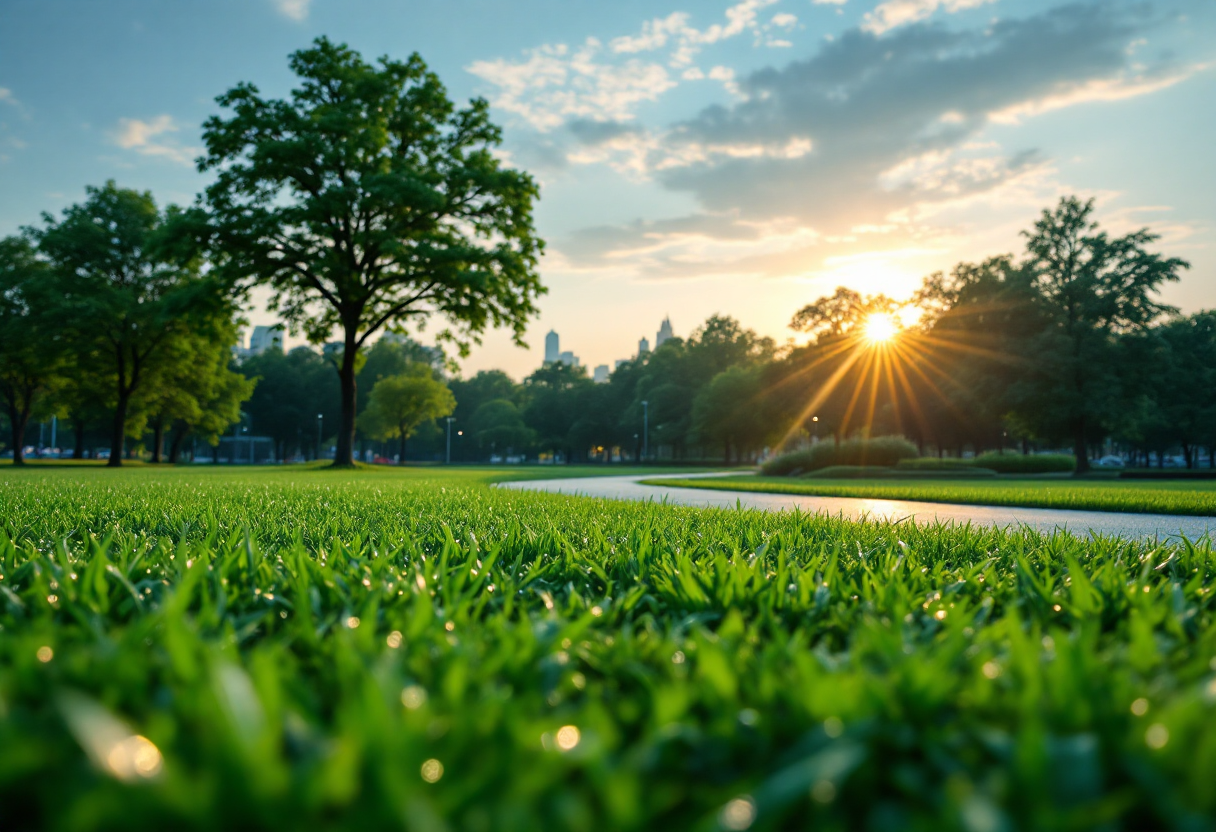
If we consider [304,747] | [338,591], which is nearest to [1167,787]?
[304,747]

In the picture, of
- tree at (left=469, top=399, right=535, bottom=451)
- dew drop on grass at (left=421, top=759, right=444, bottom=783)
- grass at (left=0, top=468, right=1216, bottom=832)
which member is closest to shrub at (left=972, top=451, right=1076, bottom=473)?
grass at (left=0, top=468, right=1216, bottom=832)

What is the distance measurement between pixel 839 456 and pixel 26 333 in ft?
112

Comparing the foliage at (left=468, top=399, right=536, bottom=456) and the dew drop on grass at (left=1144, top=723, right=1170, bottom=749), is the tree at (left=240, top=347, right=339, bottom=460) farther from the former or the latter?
the dew drop on grass at (left=1144, top=723, right=1170, bottom=749)

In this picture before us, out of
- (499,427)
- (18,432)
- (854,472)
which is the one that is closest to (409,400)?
(18,432)

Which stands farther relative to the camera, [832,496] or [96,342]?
[96,342]

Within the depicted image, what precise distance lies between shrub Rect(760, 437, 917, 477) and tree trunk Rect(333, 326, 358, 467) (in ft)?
52.6

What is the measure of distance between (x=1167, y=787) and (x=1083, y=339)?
36903mm

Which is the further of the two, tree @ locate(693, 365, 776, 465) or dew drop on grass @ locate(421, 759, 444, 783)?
tree @ locate(693, 365, 776, 465)

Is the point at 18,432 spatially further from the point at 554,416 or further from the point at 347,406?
the point at 554,416

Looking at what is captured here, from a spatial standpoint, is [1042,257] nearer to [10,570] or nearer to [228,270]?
[228,270]

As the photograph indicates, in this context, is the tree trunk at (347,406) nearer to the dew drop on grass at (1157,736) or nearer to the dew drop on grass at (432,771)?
the dew drop on grass at (432,771)

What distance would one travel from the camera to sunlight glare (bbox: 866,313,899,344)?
4969cm

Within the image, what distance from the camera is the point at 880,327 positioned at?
181 ft

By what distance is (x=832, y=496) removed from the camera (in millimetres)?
12688
